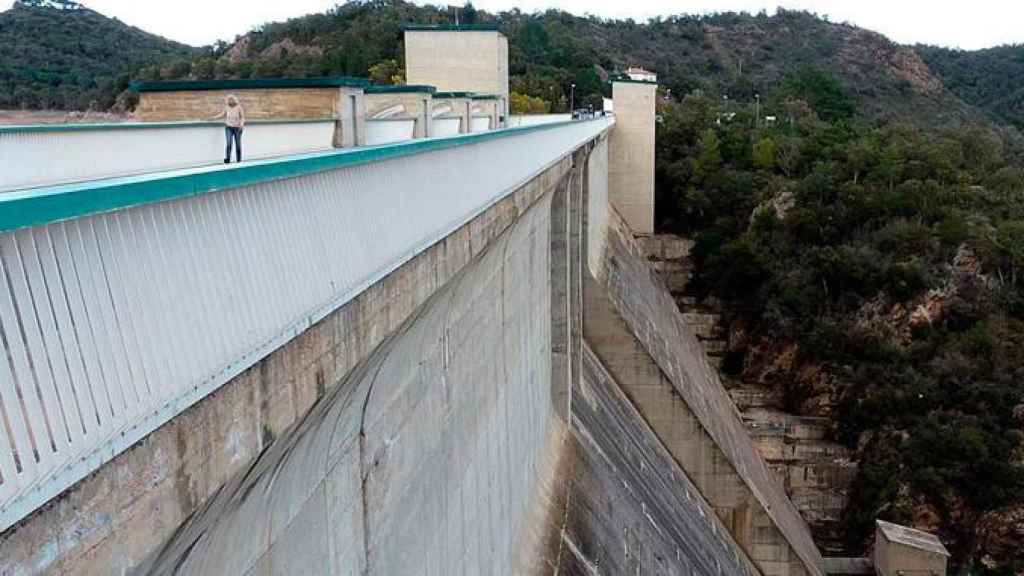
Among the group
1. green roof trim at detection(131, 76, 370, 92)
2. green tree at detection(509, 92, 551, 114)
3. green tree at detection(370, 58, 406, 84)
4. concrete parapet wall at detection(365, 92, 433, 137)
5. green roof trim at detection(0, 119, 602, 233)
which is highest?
green roof trim at detection(0, 119, 602, 233)

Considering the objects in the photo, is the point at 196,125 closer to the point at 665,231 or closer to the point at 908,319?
the point at 908,319

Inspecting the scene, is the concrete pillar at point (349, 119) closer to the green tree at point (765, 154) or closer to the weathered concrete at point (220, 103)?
the weathered concrete at point (220, 103)

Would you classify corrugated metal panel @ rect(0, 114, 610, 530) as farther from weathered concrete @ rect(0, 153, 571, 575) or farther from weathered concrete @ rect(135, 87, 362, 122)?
weathered concrete @ rect(135, 87, 362, 122)

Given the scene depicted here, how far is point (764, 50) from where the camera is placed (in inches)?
3004

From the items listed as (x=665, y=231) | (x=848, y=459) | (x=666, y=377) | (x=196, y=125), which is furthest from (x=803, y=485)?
(x=196, y=125)

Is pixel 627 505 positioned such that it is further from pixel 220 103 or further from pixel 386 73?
pixel 386 73

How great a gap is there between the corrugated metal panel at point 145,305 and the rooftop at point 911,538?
45.5ft

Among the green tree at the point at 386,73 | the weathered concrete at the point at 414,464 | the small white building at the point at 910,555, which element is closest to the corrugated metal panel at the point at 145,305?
the weathered concrete at the point at 414,464

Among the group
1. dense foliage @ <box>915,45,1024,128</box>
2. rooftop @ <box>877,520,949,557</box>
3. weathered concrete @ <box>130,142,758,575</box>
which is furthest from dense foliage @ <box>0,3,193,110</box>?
dense foliage @ <box>915,45,1024,128</box>

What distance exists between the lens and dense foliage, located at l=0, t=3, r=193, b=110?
19.3m

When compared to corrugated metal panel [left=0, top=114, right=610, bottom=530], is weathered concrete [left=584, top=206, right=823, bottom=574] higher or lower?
lower

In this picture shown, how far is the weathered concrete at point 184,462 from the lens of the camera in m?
1.81

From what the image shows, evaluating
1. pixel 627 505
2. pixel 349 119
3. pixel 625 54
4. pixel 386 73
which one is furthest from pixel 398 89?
pixel 625 54

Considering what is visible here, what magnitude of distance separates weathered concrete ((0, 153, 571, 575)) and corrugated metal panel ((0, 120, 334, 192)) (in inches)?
44.4
